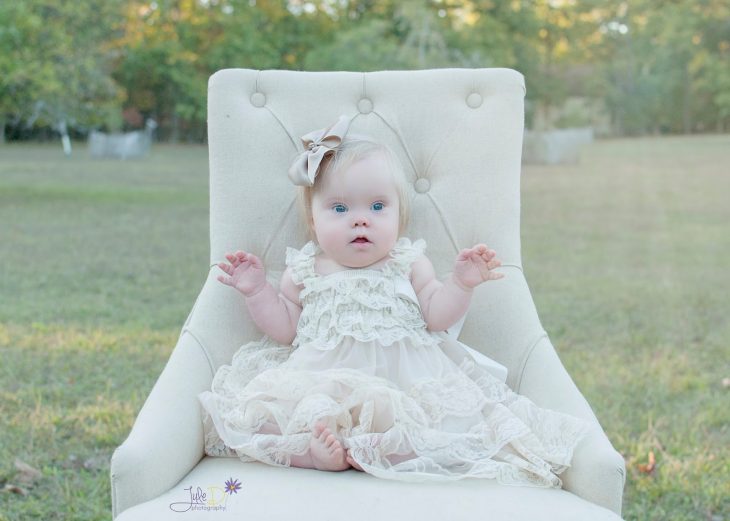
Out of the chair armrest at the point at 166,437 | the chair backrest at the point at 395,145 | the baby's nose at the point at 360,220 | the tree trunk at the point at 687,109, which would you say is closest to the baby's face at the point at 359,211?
the baby's nose at the point at 360,220

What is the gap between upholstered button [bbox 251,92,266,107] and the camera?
7.97 ft

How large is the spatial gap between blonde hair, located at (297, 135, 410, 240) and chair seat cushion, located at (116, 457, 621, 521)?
68 centimetres

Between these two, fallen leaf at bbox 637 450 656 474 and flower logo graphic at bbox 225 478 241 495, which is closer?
flower logo graphic at bbox 225 478 241 495

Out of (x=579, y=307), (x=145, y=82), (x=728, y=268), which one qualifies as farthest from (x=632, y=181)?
(x=145, y=82)

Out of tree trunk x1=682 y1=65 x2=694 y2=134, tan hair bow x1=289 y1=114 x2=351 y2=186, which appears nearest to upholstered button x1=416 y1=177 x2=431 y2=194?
tan hair bow x1=289 y1=114 x2=351 y2=186

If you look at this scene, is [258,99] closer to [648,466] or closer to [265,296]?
[265,296]

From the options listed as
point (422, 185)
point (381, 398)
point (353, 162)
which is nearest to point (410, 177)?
point (422, 185)

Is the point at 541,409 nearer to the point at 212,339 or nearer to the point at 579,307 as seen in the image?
the point at 212,339

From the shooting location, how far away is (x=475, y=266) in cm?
199

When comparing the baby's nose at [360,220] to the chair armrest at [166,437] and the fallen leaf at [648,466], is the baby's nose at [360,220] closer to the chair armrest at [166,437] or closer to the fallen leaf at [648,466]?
the chair armrest at [166,437]

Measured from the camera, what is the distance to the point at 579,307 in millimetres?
5000

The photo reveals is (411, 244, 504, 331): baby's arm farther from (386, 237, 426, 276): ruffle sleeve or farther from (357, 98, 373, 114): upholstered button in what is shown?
(357, 98, 373, 114): upholstered button

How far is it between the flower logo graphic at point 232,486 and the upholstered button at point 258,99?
108cm

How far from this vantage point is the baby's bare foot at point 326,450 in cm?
180
